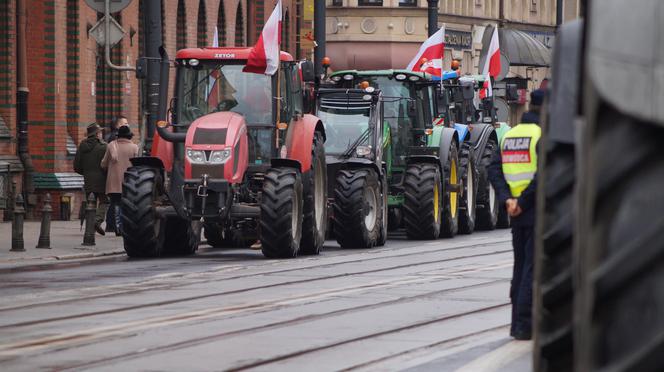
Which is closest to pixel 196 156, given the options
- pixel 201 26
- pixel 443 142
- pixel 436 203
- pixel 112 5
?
pixel 112 5

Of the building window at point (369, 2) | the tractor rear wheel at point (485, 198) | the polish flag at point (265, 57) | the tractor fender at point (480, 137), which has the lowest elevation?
the tractor rear wheel at point (485, 198)

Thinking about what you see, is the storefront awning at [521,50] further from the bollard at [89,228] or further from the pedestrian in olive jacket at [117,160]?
the bollard at [89,228]

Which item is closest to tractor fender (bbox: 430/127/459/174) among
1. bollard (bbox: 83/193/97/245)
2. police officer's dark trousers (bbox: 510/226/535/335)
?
bollard (bbox: 83/193/97/245)

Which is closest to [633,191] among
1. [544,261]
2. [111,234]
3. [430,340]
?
[544,261]

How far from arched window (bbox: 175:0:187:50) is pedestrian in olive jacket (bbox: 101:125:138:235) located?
16679 mm

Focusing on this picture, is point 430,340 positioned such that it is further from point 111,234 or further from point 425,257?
point 111,234

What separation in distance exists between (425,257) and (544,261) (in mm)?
17897

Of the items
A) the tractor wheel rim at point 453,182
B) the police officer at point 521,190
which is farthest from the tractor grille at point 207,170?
the police officer at point 521,190

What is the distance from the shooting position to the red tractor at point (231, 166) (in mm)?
21031

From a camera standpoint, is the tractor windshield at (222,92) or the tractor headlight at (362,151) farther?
the tractor headlight at (362,151)

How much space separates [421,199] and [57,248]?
19.4 feet

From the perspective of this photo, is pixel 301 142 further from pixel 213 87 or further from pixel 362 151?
pixel 362 151

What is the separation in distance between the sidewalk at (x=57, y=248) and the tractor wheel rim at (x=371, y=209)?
3.48 meters

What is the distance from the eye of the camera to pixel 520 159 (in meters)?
11.7
